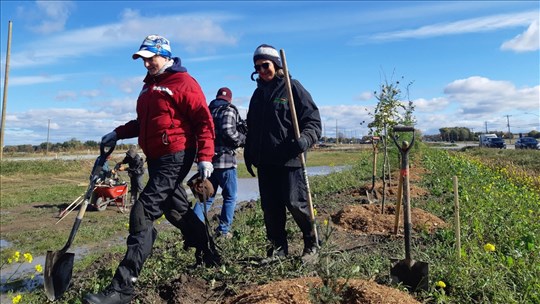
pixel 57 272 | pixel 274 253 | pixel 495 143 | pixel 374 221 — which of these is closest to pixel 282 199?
pixel 274 253

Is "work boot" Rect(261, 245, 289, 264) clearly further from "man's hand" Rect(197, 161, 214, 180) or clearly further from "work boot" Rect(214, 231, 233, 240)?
"work boot" Rect(214, 231, 233, 240)

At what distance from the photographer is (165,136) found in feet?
11.7

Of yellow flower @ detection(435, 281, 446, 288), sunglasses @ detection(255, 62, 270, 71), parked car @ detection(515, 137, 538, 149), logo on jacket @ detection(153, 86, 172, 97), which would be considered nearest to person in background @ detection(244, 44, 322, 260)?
sunglasses @ detection(255, 62, 270, 71)

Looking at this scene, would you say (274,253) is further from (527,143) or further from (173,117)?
(527,143)

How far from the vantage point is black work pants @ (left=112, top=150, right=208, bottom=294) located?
3.38 m

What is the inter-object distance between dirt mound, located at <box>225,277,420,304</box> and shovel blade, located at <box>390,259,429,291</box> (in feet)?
1.44

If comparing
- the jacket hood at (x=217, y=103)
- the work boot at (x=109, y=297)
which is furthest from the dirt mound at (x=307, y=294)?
the jacket hood at (x=217, y=103)

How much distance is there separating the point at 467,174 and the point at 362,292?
8.83m

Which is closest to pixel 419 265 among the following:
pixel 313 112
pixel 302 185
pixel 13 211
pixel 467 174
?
pixel 302 185

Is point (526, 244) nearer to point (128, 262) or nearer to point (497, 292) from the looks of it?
point (497, 292)

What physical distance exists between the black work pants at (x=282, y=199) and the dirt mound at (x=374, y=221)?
1.95 meters

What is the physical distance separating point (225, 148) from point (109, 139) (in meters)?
1.65

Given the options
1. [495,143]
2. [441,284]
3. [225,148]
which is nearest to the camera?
[441,284]

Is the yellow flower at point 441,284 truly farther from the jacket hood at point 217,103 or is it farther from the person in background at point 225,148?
the jacket hood at point 217,103
